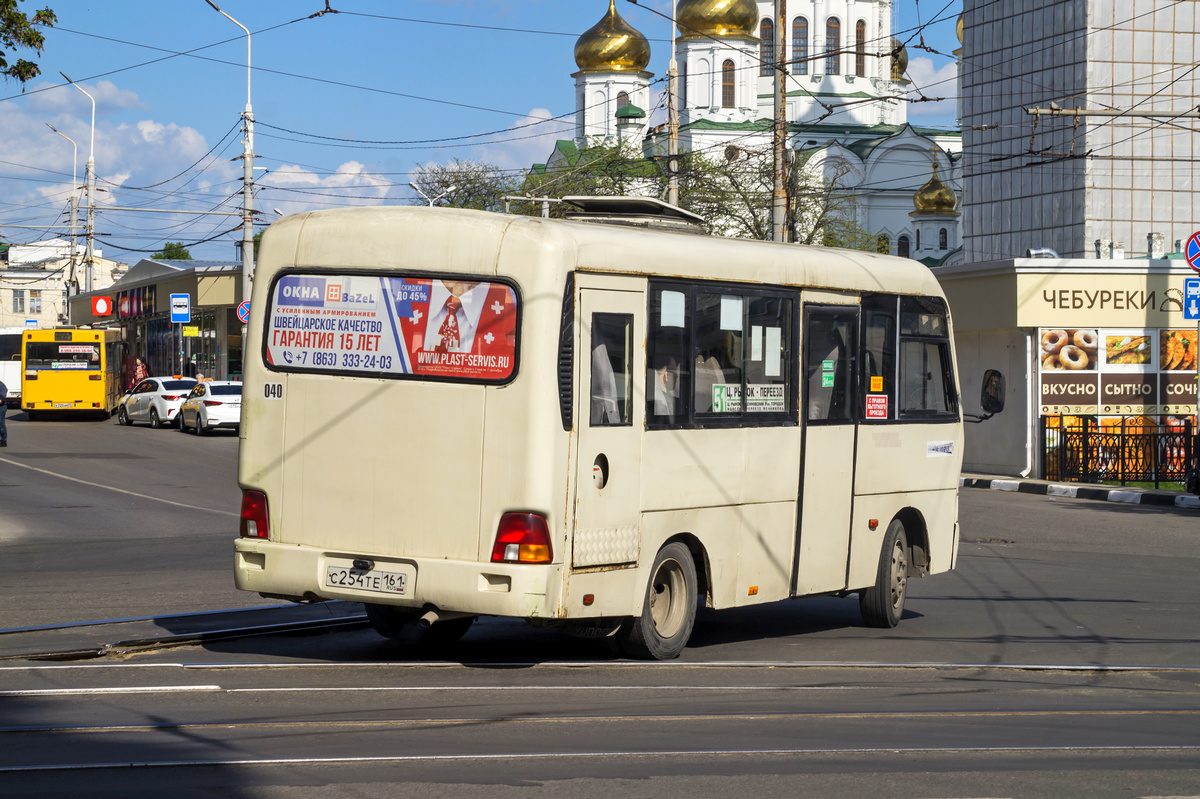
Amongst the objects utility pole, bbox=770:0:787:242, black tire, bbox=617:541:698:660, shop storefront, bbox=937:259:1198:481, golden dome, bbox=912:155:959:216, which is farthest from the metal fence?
golden dome, bbox=912:155:959:216

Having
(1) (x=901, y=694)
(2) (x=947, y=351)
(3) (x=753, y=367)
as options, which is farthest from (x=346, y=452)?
(2) (x=947, y=351)

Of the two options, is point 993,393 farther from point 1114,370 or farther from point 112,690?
point 1114,370

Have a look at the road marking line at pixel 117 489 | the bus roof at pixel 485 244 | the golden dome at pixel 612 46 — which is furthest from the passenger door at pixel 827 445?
the golden dome at pixel 612 46

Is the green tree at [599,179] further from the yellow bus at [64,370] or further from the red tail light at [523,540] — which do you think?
the red tail light at [523,540]

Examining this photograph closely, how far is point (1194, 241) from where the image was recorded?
73.4ft

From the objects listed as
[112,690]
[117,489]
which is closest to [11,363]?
[117,489]

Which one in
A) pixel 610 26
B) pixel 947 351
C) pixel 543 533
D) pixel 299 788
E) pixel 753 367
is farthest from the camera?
pixel 610 26

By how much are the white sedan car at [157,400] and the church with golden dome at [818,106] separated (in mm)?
37663

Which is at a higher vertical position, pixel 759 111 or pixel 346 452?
pixel 759 111

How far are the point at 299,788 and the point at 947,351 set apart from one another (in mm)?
7310

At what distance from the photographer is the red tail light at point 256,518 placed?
801 cm

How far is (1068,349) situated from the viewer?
1060 inches

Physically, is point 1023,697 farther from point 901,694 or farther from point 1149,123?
point 1149,123

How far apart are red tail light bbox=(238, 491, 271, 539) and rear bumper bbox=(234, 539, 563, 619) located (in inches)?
3.0
